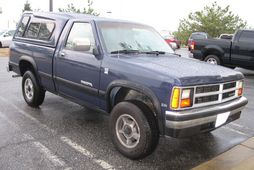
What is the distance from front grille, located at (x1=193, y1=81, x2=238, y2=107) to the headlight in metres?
0.10

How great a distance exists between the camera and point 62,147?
4.39 meters

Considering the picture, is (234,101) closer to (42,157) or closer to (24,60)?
(42,157)

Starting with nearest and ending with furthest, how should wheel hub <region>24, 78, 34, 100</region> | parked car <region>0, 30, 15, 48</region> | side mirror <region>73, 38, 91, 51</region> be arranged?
1. side mirror <region>73, 38, 91, 51</region>
2. wheel hub <region>24, 78, 34, 100</region>
3. parked car <region>0, 30, 15, 48</region>

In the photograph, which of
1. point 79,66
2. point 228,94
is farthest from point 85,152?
point 228,94

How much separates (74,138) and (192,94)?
2009mm

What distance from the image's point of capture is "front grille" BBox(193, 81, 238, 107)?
376 cm

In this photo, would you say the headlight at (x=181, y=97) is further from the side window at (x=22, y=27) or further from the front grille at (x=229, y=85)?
the side window at (x=22, y=27)

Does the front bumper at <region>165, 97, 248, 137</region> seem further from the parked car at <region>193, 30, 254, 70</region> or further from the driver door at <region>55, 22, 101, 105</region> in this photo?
the parked car at <region>193, 30, 254, 70</region>

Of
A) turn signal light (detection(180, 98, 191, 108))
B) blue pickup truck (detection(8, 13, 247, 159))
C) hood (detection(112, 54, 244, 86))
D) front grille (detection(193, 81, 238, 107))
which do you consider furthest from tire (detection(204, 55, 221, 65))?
turn signal light (detection(180, 98, 191, 108))

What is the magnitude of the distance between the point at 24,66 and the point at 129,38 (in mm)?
2696

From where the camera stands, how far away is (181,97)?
11.8 feet

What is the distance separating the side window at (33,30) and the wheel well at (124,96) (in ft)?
8.35

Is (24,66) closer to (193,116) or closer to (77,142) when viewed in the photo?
(77,142)

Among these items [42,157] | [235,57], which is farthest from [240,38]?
[42,157]
